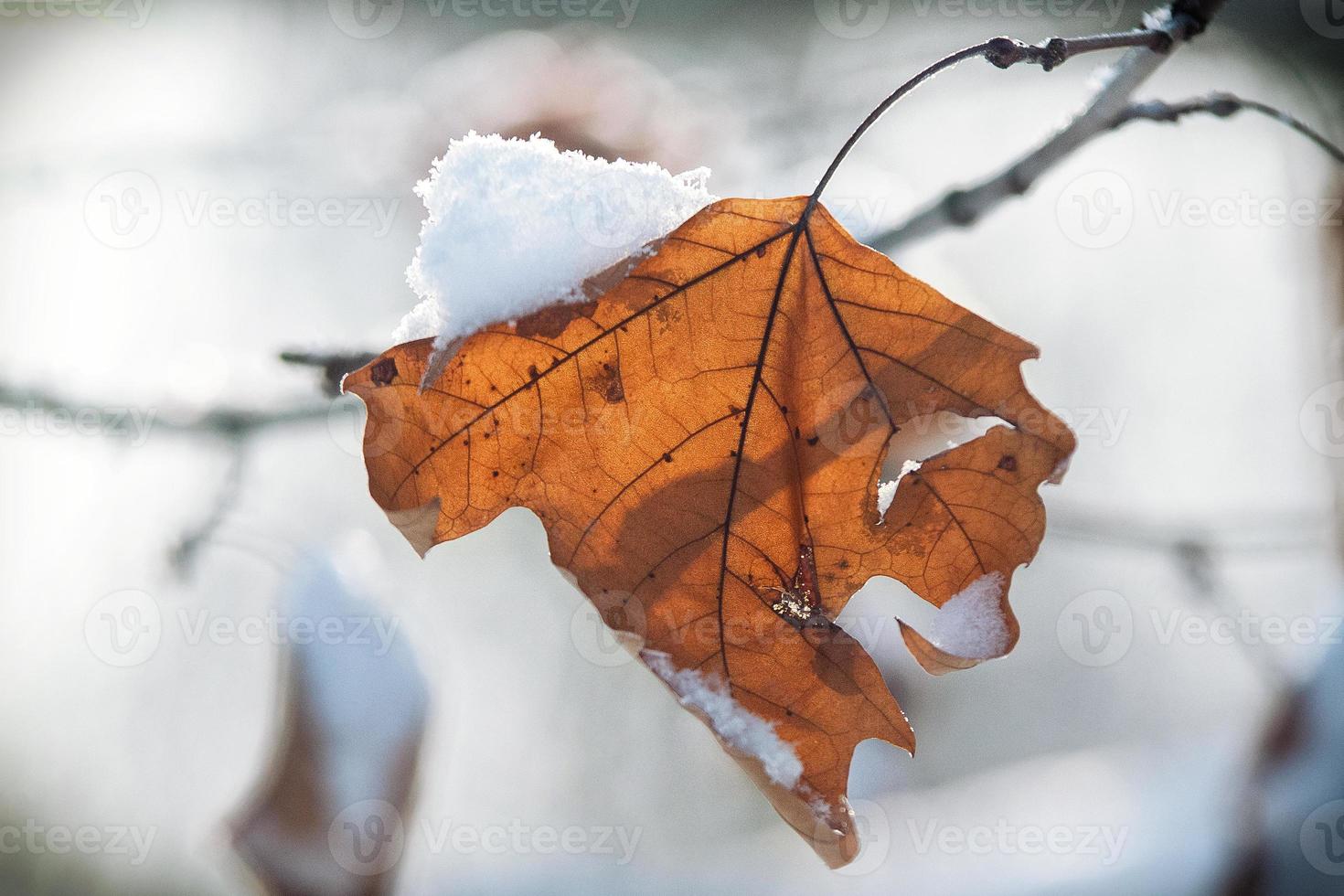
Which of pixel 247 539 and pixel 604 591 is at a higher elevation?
pixel 247 539

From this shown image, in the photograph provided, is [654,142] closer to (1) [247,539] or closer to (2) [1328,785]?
(1) [247,539]

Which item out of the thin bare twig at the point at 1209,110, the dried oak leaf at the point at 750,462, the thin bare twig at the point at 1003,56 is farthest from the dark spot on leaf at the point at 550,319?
the thin bare twig at the point at 1209,110

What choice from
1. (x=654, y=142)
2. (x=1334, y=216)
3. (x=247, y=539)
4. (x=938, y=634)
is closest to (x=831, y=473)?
(x=938, y=634)

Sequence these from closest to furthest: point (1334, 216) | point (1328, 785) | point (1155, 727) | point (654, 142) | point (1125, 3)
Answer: point (1328, 785)
point (1334, 216)
point (654, 142)
point (1155, 727)
point (1125, 3)

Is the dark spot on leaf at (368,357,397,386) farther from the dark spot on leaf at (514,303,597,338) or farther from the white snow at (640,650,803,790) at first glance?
the white snow at (640,650,803,790)

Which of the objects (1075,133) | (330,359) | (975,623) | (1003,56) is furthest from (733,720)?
(1075,133)

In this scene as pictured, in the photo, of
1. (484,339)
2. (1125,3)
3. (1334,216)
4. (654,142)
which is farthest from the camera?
(1125,3)
